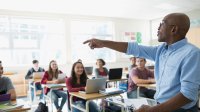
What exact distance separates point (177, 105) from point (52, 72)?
4497 mm

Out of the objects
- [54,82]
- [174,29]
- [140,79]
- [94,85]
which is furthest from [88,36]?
[174,29]

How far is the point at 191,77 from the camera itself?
40.6 inches

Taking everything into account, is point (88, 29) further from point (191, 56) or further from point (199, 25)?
point (191, 56)

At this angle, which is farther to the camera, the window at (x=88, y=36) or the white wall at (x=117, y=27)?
the window at (x=88, y=36)

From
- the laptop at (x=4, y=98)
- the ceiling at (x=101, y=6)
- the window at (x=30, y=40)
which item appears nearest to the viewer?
the laptop at (x=4, y=98)

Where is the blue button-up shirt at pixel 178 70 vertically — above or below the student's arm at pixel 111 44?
below

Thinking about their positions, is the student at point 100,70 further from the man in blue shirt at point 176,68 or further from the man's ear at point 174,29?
the man's ear at point 174,29

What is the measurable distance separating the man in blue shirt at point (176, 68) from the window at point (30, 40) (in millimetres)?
6918

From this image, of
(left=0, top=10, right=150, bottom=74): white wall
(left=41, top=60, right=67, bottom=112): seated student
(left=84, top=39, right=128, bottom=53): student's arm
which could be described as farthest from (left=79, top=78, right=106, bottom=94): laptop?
(left=0, top=10, right=150, bottom=74): white wall

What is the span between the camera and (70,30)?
8398 millimetres

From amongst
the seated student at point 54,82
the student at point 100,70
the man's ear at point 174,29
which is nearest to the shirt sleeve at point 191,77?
the man's ear at point 174,29

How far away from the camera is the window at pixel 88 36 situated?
8.61 m

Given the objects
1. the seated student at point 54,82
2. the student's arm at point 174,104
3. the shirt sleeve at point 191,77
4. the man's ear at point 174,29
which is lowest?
the seated student at point 54,82

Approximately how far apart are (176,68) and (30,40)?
727cm
